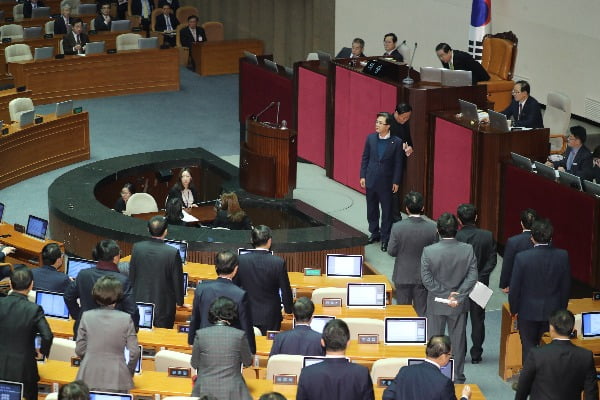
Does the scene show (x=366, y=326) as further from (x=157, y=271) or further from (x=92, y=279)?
(x=92, y=279)

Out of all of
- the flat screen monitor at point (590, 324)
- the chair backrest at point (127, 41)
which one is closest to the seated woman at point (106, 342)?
the flat screen monitor at point (590, 324)

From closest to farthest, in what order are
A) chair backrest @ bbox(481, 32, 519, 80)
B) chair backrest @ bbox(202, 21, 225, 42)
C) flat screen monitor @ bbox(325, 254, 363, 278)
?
flat screen monitor @ bbox(325, 254, 363, 278) → chair backrest @ bbox(481, 32, 519, 80) → chair backrest @ bbox(202, 21, 225, 42)

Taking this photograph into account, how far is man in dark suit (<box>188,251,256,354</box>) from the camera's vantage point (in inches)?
299

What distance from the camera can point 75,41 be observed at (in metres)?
20.4

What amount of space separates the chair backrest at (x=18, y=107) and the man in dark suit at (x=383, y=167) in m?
6.11

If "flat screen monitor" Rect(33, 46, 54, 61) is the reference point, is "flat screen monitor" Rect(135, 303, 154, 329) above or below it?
below

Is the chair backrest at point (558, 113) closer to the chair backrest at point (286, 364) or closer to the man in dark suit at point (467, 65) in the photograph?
the man in dark suit at point (467, 65)

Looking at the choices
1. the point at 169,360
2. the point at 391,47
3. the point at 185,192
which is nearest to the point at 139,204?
the point at 185,192

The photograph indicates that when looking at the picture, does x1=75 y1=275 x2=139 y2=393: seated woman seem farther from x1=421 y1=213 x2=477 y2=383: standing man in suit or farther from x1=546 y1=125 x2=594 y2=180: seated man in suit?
x1=546 y1=125 x2=594 y2=180: seated man in suit

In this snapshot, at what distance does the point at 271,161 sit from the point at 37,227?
295 centimetres

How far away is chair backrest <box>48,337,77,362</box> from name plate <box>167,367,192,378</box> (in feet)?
2.52

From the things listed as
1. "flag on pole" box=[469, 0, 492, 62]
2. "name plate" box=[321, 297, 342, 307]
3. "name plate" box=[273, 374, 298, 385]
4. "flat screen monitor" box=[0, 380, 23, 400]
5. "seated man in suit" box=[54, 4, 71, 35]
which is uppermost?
"flag on pole" box=[469, 0, 492, 62]

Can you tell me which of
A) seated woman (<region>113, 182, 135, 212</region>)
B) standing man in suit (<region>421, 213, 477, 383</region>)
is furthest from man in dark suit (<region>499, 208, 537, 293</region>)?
seated woman (<region>113, 182, 135, 212</region>)

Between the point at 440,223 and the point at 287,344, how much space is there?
1842 mm
